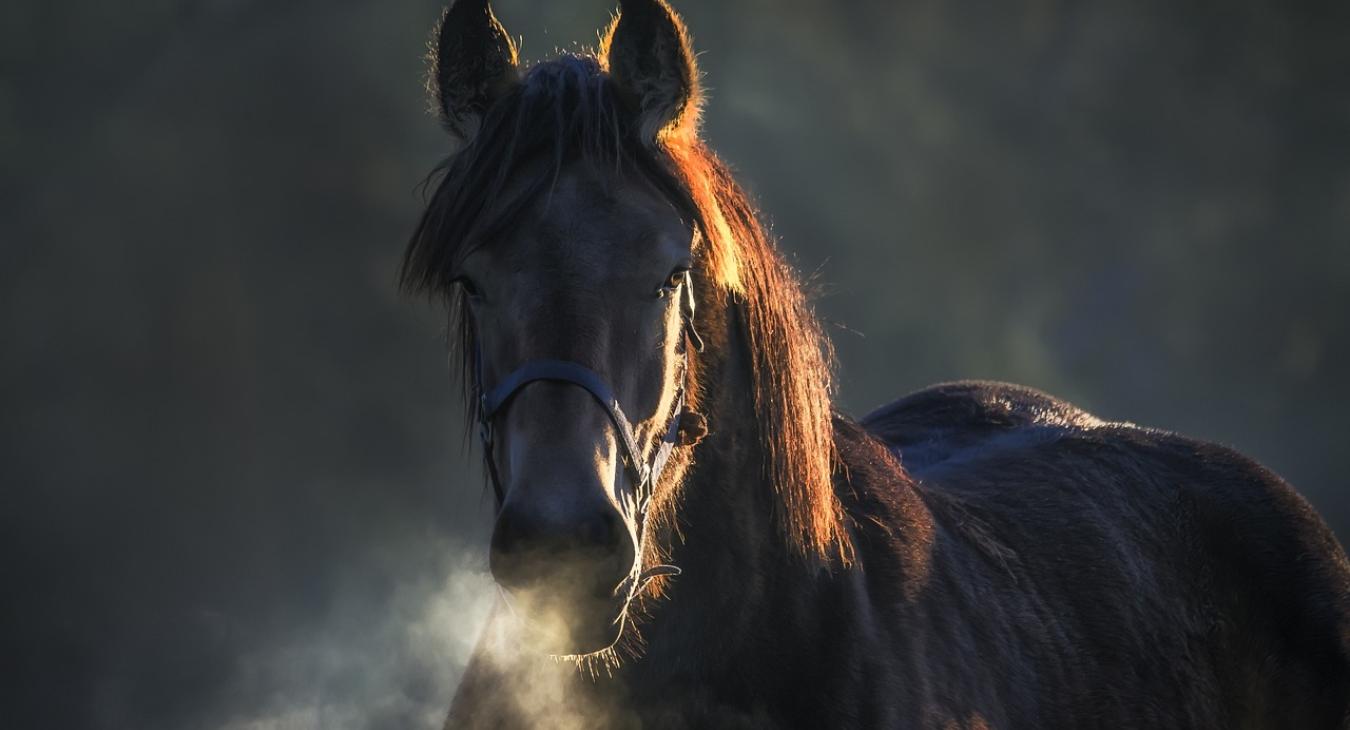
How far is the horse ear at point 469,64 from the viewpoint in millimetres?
3041

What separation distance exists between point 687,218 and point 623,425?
59 cm

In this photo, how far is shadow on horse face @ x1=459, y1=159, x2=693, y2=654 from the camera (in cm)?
226

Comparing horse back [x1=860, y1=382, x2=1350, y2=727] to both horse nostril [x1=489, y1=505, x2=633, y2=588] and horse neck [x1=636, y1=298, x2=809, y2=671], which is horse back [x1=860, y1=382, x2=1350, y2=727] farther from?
horse nostril [x1=489, y1=505, x2=633, y2=588]

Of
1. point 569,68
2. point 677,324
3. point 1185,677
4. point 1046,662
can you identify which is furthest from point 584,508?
point 1185,677

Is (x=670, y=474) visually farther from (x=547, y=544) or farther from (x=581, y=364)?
(x=547, y=544)

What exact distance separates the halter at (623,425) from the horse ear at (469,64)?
69cm

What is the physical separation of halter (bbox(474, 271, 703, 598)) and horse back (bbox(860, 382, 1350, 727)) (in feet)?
3.51

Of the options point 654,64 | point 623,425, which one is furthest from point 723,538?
point 654,64

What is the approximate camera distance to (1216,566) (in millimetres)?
4465

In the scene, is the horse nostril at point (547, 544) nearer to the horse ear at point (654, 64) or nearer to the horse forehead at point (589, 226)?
the horse forehead at point (589, 226)

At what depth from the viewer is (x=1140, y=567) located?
13.8 ft

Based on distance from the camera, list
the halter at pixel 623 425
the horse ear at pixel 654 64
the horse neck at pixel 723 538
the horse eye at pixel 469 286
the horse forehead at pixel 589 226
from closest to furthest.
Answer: the halter at pixel 623 425 → the horse forehead at pixel 589 226 → the horse eye at pixel 469 286 → the horse neck at pixel 723 538 → the horse ear at pixel 654 64

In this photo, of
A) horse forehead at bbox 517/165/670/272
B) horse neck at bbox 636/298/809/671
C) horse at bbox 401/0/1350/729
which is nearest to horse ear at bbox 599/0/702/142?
horse at bbox 401/0/1350/729

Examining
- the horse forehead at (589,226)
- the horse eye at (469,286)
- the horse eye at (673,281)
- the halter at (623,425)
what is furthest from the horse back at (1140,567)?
the horse eye at (469,286)
